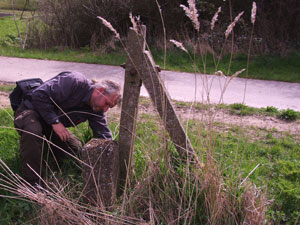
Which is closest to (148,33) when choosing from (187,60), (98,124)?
(187,60)

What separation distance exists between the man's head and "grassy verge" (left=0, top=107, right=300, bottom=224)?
461 mm

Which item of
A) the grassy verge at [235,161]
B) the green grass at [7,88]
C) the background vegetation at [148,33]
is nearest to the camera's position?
the grassy verge at [235,161]

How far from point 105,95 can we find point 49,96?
0.50 metres

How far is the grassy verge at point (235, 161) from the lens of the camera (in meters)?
2.83

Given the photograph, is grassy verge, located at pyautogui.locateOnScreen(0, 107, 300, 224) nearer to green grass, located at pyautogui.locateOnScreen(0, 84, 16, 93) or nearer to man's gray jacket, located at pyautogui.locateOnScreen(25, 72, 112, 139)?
man's gray jacket, located at pyautogui.locateOnScreen(25, 72, 112, 139)

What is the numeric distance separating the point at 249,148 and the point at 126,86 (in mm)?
1996

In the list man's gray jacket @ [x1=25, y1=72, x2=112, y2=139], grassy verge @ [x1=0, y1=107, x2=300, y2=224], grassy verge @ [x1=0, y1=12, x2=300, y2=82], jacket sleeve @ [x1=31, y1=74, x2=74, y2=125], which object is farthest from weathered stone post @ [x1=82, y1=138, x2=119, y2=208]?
grassy verge @ [x1=0, y1=12, x2=300, y2=82]

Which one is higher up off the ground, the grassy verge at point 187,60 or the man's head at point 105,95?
A: the grassy verge at point 187,60

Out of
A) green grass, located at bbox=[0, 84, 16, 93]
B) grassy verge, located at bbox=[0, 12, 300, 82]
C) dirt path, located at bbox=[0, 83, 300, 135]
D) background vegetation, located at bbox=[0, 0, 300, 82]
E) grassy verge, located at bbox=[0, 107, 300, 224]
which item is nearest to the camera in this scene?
grassy verge, located at bbox=[0, 107, 300, 224]

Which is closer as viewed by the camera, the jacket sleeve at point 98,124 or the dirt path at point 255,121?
the jacket sleeve at point 98,124

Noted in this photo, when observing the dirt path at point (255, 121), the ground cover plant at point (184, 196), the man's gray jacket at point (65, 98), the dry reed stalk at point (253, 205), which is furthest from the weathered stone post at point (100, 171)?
the dirt path at point (255, 121)

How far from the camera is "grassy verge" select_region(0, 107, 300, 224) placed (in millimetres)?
2832

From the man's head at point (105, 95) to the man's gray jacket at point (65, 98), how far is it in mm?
73

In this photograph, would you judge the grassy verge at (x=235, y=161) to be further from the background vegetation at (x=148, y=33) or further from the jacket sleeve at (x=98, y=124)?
the background vegetation at (x=148, y=33)
